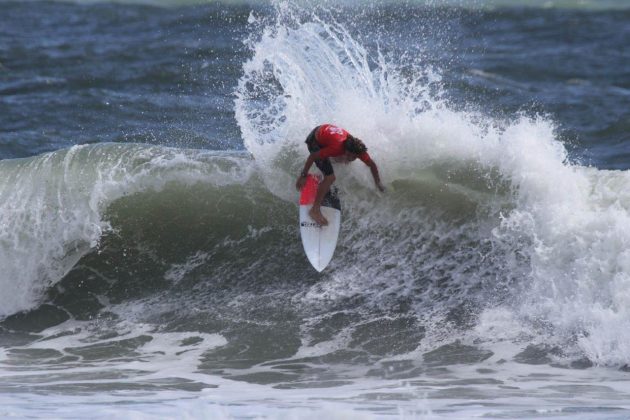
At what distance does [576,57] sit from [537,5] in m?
4.58

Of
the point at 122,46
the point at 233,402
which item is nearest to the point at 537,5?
the point at 122,46

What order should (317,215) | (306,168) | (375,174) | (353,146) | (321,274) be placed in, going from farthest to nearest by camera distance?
1. (321,274)
2. (375,174)
3. (317,215)
4. (306,168)
5. (353,146)

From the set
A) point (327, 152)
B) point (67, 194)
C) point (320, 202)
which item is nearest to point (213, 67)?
point (67, 194)

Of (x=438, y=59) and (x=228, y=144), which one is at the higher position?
(x=438, y=59)

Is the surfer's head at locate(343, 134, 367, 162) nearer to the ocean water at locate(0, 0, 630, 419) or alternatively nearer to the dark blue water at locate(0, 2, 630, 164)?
the ocean water at locate(0, 0, 630, 419)

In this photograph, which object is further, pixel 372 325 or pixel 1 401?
pixel 372 325

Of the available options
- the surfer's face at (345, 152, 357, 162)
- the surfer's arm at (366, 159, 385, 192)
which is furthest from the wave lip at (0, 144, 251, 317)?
the surfer's face at (345, 152, 357, 162)

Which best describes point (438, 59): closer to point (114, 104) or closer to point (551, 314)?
point (114, 104)

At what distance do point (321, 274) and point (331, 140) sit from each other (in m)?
1.36

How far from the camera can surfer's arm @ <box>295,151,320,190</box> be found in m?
9.18

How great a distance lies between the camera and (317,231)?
9.46m

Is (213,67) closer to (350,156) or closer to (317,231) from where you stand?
(317,231)

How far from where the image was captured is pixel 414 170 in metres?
10.0

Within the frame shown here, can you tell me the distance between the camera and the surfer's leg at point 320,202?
9.39m
